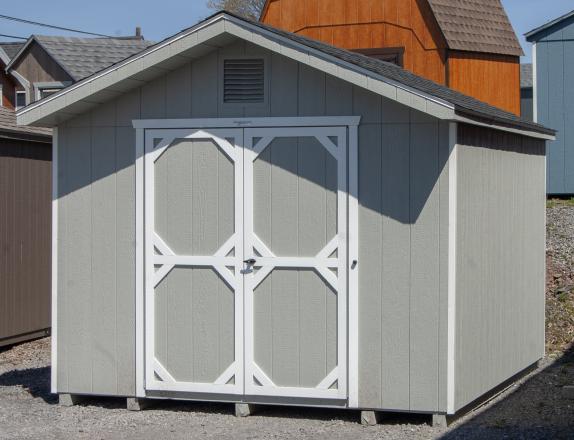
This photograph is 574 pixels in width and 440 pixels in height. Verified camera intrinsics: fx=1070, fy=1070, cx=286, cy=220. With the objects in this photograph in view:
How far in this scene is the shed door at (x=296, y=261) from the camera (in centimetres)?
849

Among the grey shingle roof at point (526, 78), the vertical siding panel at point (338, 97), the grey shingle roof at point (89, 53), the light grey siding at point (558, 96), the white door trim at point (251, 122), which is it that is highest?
the grey shingle roof at point (526, 78)

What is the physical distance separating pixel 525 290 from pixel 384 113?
296cm

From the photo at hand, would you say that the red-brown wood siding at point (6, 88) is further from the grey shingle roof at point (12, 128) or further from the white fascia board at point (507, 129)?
the white fascia board at point (507, 129)

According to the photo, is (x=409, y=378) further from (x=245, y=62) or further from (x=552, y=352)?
(x=552, y=352)

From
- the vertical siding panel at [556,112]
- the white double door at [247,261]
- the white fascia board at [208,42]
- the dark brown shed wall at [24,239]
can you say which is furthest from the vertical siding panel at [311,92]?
the vertical siding panel at [556,112]

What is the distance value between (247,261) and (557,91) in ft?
38.7

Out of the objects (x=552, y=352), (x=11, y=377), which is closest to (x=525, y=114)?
(x=552, y=352)


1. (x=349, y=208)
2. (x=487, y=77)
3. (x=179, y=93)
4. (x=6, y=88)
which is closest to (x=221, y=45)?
(x=179, y=93)

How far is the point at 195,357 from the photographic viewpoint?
8.86m

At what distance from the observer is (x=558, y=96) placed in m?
19.0

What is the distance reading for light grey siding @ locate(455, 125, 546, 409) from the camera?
8461 millimetres

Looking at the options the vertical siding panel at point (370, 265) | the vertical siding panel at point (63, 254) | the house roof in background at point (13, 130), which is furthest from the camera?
the house roof in background at point (13, 130)

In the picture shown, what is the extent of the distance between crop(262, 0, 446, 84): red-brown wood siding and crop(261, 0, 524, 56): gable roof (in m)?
0.23

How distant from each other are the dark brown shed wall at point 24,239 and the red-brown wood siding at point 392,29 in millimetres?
6152
